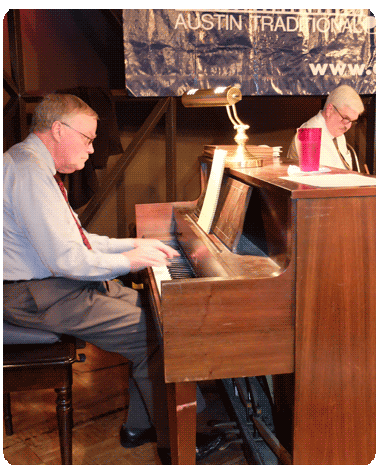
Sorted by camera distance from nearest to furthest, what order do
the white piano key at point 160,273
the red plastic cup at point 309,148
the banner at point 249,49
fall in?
the red plastic cup at point 309,148 < the white piano key at point 160,273 < the banner at point 249,49

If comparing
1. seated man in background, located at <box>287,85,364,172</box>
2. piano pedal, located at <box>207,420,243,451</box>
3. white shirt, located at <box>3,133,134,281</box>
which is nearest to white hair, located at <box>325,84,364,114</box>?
seated man in background, located at <box>287,85,364,172</box>

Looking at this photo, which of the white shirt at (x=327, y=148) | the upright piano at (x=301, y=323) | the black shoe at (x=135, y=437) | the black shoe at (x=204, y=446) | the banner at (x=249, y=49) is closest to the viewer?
the upright piano at (x=301, y=323)

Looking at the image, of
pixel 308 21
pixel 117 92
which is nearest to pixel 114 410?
pixel 117 92

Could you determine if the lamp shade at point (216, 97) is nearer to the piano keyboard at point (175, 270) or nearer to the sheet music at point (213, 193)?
the sheet music at point (213, 193)

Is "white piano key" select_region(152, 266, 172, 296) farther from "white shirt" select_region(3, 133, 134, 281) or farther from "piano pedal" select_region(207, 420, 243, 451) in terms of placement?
"piano pedal" select_region(207, 420, 243, 451)

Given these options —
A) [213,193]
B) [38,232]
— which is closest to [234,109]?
[213,193]

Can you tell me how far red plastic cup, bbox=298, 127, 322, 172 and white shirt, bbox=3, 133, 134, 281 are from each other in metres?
0.84

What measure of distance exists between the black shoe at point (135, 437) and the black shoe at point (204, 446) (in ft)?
0.51

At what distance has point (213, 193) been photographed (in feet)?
7.02

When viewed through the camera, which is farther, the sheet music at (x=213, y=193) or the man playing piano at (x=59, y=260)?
the sheet music at (x=213, y=193)

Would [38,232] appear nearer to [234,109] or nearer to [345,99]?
[234,109]

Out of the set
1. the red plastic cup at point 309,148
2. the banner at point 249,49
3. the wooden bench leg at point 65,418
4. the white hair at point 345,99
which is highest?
the banner at point 249,49

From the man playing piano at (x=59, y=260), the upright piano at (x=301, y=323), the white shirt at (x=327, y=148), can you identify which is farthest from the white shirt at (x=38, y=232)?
the white shirt at (x=327, y=148)

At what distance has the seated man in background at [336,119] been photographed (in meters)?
3.41
